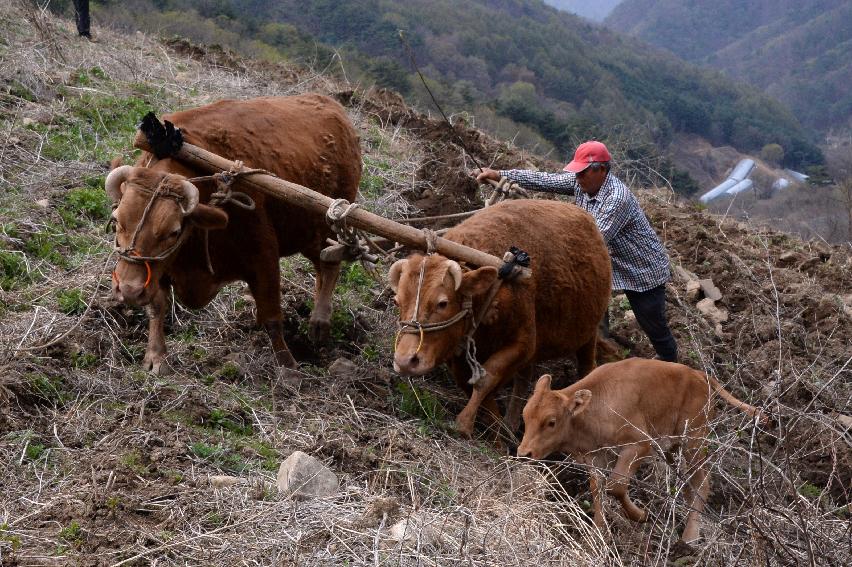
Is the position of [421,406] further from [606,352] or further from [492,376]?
[606,352]

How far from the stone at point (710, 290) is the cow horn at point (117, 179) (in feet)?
22.8

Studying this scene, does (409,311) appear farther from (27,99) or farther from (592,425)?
(27,99)

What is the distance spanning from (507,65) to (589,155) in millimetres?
43770

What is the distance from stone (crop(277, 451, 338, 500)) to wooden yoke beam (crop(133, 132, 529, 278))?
6.10ft

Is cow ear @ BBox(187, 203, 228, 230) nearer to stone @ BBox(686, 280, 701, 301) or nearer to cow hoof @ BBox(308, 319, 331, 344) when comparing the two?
cow hoof @ BBox(308, 319, 331, 344)

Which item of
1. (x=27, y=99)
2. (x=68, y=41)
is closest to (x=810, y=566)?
(x=27, y=99)

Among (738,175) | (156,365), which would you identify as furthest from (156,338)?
(738,175)

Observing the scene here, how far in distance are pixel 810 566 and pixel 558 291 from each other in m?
3.88

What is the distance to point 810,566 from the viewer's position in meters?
3.97

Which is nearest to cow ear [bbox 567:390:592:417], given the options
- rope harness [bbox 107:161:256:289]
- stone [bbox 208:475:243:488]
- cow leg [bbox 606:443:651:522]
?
cow leg [bbox 606:443:651:522]

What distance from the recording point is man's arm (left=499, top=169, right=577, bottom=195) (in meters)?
8.66

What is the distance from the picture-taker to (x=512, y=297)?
7.07m

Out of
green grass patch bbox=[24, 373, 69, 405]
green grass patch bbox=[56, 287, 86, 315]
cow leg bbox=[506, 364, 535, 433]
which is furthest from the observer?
cow leg bbox=[506, 364, 535, 433]

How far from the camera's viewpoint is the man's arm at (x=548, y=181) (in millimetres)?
8656
